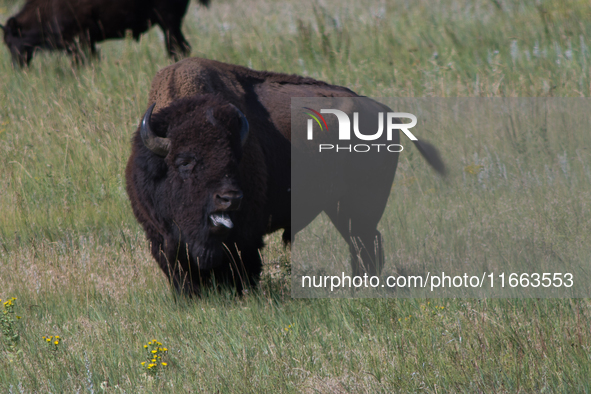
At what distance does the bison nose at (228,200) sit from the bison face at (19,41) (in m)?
8.01

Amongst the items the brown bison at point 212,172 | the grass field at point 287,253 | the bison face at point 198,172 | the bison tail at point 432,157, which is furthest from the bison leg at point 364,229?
the bison face at point 198,172

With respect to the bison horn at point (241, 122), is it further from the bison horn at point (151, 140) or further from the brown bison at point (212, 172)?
the bison horn at point (151, 140)

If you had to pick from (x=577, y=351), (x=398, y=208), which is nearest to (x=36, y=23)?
(x=398, y=208)

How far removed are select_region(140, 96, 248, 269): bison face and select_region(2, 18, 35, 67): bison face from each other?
746 centimetres

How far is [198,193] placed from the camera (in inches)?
167

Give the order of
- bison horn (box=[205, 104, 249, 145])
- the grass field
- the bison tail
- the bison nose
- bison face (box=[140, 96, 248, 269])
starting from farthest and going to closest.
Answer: the bison tail, bison horn (box=[205, 104, 249, 145]), bison face (box=[140, 96, 248, 269]), the bison nose, the grass field

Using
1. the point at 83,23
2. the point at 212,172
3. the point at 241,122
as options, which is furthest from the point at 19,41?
the point at 212,172

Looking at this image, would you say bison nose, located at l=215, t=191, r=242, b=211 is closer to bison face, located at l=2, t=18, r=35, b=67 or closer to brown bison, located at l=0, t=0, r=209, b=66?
brown bison, located at l=0, t=0, r=209, b=66

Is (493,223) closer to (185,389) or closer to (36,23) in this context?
(185,389)

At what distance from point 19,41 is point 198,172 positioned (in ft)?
26.7

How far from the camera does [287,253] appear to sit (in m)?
6.02

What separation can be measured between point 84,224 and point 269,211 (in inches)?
99.8

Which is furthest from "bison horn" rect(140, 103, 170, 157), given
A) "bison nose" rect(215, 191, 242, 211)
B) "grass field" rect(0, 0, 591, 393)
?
"grass field" rect(0, 0, 591, 393)

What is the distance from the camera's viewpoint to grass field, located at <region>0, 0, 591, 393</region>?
367cm
